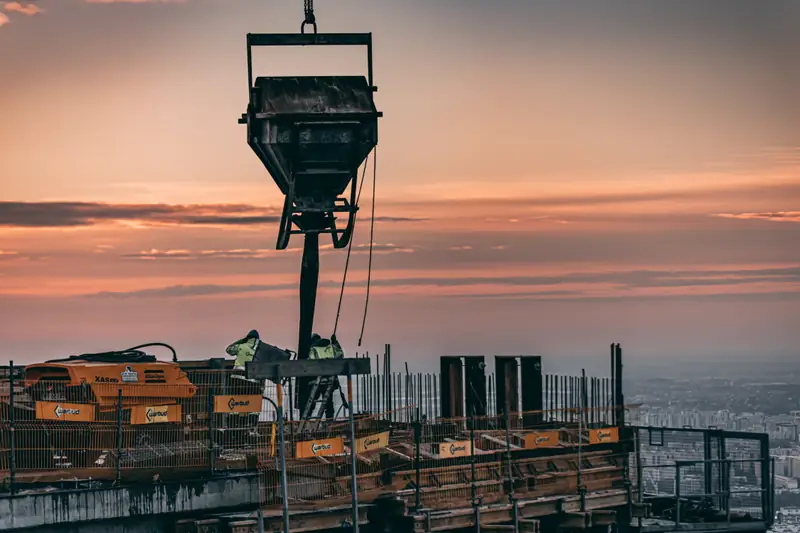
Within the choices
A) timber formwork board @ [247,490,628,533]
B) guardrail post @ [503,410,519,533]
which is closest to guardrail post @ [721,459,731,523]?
timber formwork board @ [247,490,628,533]

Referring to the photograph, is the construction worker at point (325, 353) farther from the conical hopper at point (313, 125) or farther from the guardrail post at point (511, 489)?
the guardrail post at point (511, 489)

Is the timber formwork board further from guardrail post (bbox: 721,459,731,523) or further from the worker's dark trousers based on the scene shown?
the worker's dark trousers

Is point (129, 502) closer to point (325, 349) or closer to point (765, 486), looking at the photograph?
point (325, 349)

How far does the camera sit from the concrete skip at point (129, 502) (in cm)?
3095

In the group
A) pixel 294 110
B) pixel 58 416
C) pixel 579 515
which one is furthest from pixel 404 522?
pixel 294 110

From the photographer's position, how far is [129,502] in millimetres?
32250

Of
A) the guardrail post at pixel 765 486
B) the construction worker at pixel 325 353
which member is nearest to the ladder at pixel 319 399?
the construction worker at pixel 325 353

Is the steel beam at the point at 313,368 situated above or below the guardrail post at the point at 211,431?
above

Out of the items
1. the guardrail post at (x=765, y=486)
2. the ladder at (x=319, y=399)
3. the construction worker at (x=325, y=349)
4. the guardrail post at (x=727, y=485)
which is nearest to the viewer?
the construction worker at (x=325, y=349)

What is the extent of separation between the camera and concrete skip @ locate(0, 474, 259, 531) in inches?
1219

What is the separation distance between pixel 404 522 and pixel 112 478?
6685mm

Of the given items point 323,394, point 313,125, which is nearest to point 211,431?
point 323,394

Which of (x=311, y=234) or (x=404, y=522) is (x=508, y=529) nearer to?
(x=404, y=522)

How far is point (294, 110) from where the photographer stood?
37.7 m
